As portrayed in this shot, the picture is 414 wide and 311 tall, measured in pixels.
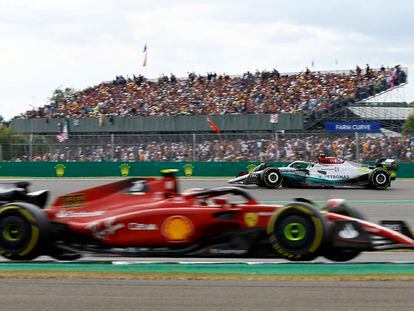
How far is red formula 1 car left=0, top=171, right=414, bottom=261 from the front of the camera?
6992 millimetres

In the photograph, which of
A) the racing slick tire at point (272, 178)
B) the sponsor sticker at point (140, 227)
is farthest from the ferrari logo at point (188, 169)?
the sponsor sticker at point (140, 227)

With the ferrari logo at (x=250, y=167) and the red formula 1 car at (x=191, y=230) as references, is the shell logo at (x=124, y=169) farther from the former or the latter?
the red formula 1 car at (x=191, y=230)

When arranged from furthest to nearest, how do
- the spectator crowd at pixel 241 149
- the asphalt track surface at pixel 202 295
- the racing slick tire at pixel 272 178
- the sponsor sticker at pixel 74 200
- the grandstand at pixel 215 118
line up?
the grandstand at pixel 215 118
the spectator crowd at pixel 241 149
the racing slick tire at pixel 272 178
the sponsor sticker at pixel 74 200
the asphalt track surface at pixel 202 295

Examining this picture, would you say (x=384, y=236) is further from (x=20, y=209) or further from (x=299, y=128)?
(x=299, y=128)

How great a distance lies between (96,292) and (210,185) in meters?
16.7

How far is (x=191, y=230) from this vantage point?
7113mm

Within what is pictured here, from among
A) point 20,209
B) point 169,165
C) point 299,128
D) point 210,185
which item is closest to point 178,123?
point 299,128

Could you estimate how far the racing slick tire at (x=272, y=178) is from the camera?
1998 cm

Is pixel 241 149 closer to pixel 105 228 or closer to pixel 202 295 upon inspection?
pixel 105 228

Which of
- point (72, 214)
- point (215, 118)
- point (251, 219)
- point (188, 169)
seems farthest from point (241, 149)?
point (251, 219)

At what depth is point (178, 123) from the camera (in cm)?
3491

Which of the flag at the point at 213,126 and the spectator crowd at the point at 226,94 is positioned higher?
the spectator crowd at the point at 226,94

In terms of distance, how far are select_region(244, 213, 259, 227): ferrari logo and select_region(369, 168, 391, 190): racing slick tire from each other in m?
13.4

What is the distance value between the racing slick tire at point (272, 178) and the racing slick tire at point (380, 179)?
2.58 metres
